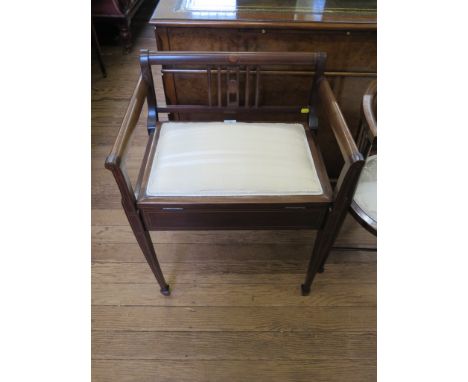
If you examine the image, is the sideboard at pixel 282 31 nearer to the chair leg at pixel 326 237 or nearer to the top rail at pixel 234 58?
the top rail at pixel 234 58

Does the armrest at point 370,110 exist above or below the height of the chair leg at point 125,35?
above

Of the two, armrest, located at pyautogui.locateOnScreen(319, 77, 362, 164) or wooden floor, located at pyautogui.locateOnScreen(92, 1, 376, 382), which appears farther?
wooden floor, located at pyautogui.locateOnScreen(92, 1, 376, 382)

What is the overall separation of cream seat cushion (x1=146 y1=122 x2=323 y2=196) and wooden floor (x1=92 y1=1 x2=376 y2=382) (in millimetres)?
479

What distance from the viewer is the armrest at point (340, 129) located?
0.69 metres

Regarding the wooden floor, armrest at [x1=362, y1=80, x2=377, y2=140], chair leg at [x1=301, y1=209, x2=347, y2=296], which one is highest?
armrest at [x1=362, y1=80, x2=377, y2=140]

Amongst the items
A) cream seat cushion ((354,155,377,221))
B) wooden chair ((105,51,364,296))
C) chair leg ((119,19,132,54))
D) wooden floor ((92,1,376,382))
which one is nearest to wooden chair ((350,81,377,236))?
cream seat cushion ((354,155,377,221))

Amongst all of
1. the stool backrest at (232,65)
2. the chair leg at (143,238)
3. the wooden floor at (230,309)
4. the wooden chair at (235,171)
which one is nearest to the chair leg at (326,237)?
the wooden chair at (235,171)

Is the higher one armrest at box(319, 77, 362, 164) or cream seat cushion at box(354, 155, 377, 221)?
armrest at box(319, 77, 362, 164)

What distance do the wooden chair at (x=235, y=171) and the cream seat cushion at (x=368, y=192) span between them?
0.38 feet

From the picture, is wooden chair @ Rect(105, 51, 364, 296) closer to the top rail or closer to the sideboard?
the top rail

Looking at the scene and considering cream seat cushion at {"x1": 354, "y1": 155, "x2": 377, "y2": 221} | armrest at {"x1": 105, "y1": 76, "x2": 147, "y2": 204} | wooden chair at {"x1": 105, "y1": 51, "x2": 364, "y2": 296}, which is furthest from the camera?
cream seat cushion at {"x1": 354, "y1": 155, "x2": 377, "y2": 221}

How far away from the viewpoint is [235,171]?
83 centimetres

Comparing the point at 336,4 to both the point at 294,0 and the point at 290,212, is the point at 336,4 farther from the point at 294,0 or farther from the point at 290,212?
the point at 290,212

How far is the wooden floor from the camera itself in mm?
985
